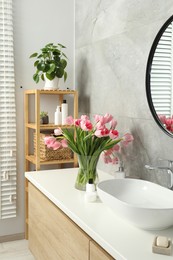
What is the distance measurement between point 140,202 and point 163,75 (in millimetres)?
703

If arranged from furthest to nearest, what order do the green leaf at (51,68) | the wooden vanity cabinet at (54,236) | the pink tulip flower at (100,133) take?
1. the green leaf at (51,68)
2. the pink tulip flower at (100,133)
3. the wooden vanity cabinet at (54,236)

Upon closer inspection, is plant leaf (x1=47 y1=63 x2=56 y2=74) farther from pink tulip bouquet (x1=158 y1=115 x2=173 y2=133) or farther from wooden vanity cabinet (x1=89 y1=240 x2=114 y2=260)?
wooden vanity cabinet (x1=89 y1=240 x2=114 y2=260)

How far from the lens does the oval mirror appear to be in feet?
6.06

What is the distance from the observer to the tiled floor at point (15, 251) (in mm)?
2766

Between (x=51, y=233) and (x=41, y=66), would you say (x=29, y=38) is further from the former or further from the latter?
(x=51, y=233)

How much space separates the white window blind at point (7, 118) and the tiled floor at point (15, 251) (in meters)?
0.25

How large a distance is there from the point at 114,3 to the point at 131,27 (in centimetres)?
31

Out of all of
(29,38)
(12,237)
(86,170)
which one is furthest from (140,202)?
(29,38)

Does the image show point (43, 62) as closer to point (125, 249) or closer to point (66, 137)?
point (66, 137)

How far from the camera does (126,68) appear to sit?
226cm

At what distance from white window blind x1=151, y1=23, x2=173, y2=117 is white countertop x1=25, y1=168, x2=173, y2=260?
64 centimetres

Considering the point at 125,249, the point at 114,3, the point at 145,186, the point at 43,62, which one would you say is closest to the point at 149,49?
the point at 114,3

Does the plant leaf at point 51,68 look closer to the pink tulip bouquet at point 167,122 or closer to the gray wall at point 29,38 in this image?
the gray wall at point 29,38

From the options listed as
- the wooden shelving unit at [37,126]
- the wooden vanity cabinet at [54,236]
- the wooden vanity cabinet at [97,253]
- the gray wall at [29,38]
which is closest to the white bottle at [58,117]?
the wooden shelving unit at [37,126]
